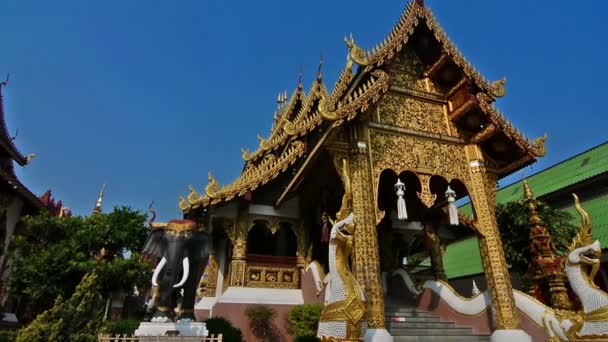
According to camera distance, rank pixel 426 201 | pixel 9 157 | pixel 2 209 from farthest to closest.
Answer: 1. pixel 9 157
2. pixel 2 209
3. pixel 426 201

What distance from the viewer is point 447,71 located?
8.91 m

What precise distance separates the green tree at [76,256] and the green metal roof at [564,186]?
12.6 meters

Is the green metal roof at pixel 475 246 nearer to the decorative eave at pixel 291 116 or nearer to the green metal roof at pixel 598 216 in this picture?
the green metal roof at pixel 598 216

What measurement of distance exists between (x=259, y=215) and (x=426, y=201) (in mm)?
4004

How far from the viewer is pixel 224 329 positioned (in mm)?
6973

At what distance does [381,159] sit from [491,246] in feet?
9.61

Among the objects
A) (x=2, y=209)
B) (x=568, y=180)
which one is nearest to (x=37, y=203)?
(x=2, y=209)

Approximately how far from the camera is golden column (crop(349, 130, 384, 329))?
6062mm

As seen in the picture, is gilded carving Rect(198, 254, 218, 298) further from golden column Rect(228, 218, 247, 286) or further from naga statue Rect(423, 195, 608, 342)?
naga statue Rect(423, 195, 608, 342)

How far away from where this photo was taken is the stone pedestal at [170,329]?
4.85 m

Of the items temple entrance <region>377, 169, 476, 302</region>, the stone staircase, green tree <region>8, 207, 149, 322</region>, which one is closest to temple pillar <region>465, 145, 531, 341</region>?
the stone staircase

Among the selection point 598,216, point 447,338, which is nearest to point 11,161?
point 447,338

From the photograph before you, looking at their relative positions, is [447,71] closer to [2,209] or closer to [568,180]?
[568,180]

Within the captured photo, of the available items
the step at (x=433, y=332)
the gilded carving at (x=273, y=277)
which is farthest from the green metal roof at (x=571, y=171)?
the gilded carving at (x=273, y=277)
